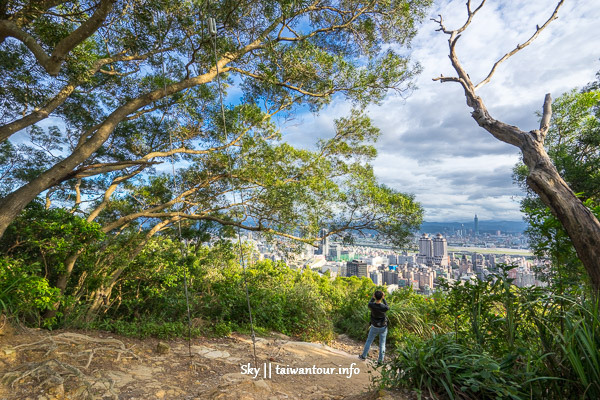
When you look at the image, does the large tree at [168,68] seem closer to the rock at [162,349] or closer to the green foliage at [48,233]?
the green foliage at [48,233]

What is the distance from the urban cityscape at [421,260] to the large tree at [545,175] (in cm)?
40

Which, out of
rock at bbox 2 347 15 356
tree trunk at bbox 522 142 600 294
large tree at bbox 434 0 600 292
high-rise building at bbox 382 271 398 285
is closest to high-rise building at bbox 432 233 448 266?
high-rise building at bbox 382 271 398 285

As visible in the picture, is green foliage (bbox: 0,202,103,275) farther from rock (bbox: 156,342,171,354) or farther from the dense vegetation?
rock (bbox: 156,342,171,354)

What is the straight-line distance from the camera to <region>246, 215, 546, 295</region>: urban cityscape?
10.1 feet

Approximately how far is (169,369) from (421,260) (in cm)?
741

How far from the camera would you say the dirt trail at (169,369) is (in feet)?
7.22

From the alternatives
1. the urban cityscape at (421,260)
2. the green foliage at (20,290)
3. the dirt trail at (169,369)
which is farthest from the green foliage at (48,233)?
the urban cityscape at (421,260)

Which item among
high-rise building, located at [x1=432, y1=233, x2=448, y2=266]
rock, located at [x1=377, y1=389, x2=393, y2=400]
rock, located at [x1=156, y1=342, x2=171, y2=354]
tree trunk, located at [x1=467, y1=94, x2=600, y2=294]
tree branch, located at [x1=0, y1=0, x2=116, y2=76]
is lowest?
rock, located at [x1=156, y1=342, x2=171, y2=354]

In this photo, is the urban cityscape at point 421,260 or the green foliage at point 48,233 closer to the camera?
the urban cityscape at point 421,260

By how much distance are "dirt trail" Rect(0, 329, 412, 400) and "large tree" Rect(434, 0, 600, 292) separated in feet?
6.34

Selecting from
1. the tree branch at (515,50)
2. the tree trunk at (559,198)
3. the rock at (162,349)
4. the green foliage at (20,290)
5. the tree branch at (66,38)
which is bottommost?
the rock at (162,349)

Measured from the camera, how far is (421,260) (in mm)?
8539

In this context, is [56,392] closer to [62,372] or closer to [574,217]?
[62,372]

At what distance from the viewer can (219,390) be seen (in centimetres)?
231
